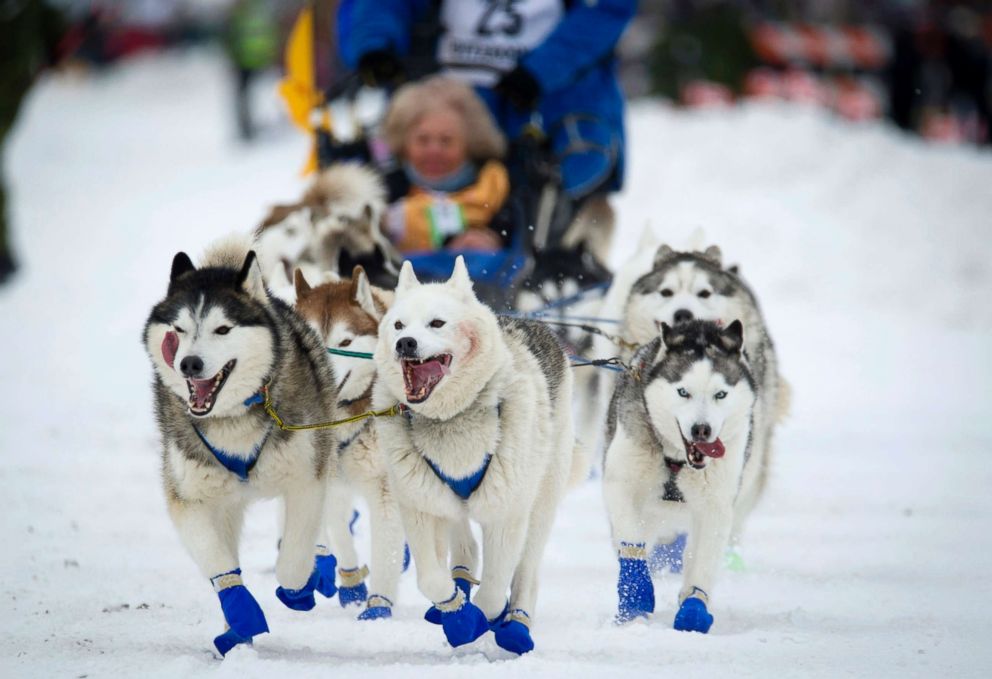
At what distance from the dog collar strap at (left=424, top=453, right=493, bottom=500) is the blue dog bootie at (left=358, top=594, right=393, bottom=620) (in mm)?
537

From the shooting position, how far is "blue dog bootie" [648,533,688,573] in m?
4.44

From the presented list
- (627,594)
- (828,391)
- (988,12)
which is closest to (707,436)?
(627,594)

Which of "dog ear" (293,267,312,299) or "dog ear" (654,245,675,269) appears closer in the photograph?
"dog ear" (293,267,312,299)

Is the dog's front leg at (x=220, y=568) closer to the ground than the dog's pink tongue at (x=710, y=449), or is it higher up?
closer to the ground

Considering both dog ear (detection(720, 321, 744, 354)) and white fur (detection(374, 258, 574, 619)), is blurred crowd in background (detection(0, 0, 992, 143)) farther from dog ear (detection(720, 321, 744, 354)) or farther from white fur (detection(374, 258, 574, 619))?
white fur (detection(374, 258, 574, 619))

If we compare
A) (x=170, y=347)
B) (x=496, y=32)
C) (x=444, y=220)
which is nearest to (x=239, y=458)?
(x=170, y=347)

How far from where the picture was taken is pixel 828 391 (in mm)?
7969

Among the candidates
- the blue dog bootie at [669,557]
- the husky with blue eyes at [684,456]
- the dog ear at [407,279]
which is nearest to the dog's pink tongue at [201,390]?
the dog ear at [407,279]

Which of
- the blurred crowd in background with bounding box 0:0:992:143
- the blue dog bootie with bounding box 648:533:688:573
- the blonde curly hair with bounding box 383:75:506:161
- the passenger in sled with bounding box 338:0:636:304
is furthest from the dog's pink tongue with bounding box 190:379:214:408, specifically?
the blurred crowd in background with bounding box 0:0:992:143

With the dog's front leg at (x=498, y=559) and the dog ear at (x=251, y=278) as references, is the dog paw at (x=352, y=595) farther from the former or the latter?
the dog ear at (x=251, y=278)

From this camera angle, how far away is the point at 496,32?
240 inches

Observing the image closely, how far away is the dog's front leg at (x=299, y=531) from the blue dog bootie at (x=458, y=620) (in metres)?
0.36

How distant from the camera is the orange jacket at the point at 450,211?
17.0 ft

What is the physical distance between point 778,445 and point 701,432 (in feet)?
10.2
